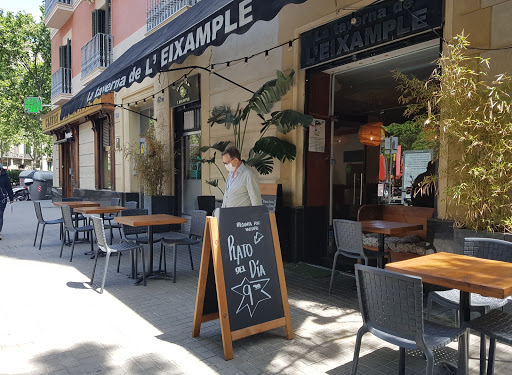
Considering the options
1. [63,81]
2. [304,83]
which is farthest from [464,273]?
[63,81]

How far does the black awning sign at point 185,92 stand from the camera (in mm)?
9289

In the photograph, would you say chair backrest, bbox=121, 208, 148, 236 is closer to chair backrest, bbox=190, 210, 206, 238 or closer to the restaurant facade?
chair backrest, bbox=190, 210, 206, 238

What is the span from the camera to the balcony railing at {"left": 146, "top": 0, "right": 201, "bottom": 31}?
9.93 meters

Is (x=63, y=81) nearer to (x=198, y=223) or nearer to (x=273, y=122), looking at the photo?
(x=273, y=122)

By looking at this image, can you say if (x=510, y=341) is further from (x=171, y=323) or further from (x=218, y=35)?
(x=218, y=35)

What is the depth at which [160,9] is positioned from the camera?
10680mm

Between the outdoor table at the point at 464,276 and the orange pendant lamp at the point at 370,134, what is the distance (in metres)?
6.06

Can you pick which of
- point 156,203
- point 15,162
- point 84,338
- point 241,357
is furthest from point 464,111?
point 15,162

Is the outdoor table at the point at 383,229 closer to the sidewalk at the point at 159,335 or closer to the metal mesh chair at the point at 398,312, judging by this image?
the sidewalk at the point at 159,335

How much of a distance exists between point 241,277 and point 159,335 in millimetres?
1073

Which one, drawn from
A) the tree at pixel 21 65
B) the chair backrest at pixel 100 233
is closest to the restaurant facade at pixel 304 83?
the chair backrest at pixel 100 233

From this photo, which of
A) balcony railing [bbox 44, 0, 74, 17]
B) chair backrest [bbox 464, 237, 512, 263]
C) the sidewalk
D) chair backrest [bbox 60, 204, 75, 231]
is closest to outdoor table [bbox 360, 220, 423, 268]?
the sidewalk

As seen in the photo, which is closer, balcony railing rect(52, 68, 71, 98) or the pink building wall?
the pink building wall

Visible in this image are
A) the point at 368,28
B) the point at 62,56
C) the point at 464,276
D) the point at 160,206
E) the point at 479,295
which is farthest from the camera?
the point at 62,56
